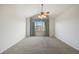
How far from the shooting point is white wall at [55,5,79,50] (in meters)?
2.46

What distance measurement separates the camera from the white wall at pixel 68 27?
2.46 m

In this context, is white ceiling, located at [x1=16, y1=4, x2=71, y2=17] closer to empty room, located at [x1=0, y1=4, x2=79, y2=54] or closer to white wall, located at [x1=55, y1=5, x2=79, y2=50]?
empty room, located at [x1=0, y1=4, x2=79, y2=54]

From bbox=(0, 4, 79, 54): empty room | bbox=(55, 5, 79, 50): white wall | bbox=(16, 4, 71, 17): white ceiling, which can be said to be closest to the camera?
bbox=(16, 4, 71, 17): white ceiling

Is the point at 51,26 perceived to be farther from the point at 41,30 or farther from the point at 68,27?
the point at 68,27

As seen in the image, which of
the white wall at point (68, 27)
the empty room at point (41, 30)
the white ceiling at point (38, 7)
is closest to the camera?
the white ceiling at point (38, 7)

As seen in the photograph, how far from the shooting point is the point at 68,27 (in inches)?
99.8

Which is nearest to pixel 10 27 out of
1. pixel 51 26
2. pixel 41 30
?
pixel 41 30

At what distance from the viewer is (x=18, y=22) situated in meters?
2.37

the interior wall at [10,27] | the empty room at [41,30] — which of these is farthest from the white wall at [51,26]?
the interior wall at [10,27]

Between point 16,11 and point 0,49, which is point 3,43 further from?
point 16,11

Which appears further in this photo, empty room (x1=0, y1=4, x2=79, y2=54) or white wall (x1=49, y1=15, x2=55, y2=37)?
white wall (x1=49, y1=15, x2=55, y2=37)

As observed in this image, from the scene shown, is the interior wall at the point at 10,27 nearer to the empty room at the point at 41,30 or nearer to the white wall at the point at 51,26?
the empty room at the point at 41,30

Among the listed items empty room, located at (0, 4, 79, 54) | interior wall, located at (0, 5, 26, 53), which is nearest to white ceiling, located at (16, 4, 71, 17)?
empty room, located at (0, 4, 79, 54)
